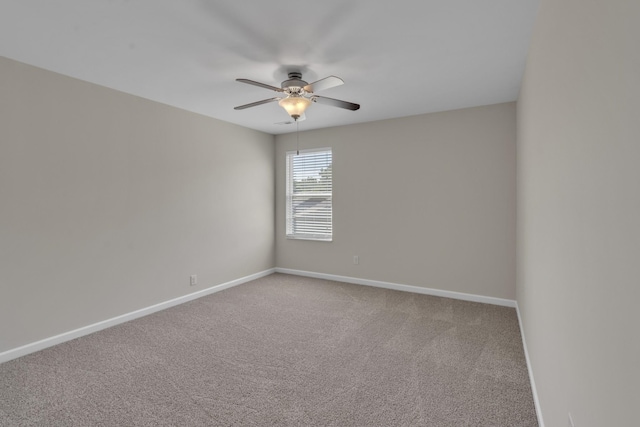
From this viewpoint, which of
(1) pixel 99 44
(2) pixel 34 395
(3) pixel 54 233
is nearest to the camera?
(2) pixel 34 395

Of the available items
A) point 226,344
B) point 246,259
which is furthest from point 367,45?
point 246,259

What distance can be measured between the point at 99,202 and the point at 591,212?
12.9 feet

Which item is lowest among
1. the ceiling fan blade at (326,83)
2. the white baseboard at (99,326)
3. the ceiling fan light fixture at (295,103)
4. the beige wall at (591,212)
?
the white baseboard at (99,326)

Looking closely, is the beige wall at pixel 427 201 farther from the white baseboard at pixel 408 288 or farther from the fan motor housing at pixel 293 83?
the fan motor housing at pixel 293 83

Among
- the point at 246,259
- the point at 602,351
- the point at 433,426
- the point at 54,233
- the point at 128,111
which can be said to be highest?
the point at 128,111

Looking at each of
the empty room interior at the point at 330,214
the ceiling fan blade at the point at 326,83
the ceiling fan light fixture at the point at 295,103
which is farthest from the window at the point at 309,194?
the ceiling fan blade at the point at 326,83

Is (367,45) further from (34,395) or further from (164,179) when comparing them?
(34,395)

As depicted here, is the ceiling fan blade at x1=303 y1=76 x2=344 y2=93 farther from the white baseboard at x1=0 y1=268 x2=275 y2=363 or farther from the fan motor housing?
the white baseboard at x1=0 y1=268 x2=275 y2=363

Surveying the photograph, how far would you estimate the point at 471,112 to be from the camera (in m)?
4.12

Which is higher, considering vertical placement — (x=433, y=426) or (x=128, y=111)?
(x=128, y=111)

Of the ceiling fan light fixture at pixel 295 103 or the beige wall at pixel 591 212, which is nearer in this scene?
the beige wall at pixel 591 212

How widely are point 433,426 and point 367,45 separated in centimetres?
265

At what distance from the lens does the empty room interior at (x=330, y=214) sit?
1.13m

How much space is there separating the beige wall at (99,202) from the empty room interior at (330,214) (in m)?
0.02
